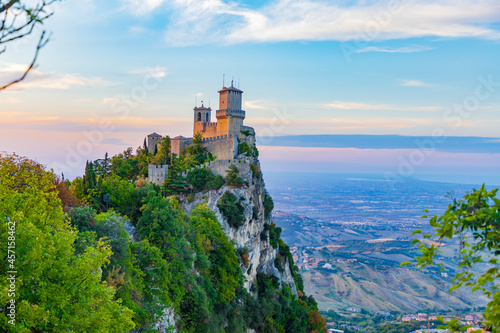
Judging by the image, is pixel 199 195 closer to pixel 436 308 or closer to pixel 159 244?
pixel 159 244

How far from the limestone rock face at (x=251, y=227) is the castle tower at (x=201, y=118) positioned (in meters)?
8.11

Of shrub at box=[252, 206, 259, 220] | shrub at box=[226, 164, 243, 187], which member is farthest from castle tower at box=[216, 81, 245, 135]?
shrub at box=[252, 206, 259, 220]

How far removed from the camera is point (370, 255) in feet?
429

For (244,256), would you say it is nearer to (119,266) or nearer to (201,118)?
(201,118)

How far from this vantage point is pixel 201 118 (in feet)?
167

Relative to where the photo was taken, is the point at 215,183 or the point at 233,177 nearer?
the point at 215,183

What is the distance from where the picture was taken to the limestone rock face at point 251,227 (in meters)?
39.5

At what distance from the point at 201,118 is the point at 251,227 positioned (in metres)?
15.0

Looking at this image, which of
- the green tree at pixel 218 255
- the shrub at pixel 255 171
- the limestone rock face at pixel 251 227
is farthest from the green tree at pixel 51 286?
the shrub at pixel 255 171

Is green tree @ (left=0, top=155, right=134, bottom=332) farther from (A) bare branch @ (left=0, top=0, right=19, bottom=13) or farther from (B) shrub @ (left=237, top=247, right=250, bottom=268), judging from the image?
(B) shrub @ (left=237, top=247, right=250, bottom=268)

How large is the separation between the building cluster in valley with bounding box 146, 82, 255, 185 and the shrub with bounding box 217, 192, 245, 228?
5.19m

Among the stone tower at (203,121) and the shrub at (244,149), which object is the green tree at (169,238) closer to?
the shrub at (244,149)

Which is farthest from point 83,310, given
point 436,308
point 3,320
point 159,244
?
point 436,308

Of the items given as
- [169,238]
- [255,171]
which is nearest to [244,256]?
[255,171]
